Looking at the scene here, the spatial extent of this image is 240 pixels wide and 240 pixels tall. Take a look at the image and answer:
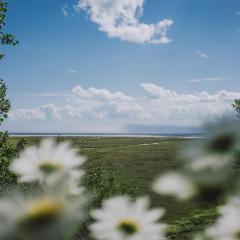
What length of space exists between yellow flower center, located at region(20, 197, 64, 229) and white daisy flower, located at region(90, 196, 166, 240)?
0.72 feet

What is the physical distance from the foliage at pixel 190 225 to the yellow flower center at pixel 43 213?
2086cm

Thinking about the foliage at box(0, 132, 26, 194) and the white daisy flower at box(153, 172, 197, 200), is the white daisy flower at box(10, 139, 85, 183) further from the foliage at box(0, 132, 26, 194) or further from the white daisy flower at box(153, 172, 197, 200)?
the foliage at box(0, 132, 26, 194)

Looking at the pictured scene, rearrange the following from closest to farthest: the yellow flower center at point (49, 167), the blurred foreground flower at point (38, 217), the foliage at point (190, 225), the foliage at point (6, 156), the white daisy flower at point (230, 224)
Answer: the blurred foreground flower at point (38, 217), the white daisy flower at point (230, 224), the yellow flower center at point (49, 167), the foliage at point (6, 156), the foliage at point (190, 225)

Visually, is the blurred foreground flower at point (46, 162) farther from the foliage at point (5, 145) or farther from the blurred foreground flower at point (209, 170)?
the foliage at point (5, 145)

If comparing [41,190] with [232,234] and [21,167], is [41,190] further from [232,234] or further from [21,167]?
[232,234]

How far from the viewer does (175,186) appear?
954 mm

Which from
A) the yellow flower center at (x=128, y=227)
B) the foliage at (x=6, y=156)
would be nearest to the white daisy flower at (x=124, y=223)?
the yellow flower center at (x=128, y=227)

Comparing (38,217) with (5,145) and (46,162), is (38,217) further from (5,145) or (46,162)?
(5,145)

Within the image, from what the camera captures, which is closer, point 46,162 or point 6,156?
point 46,162

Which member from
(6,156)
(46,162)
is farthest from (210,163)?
(6,156)

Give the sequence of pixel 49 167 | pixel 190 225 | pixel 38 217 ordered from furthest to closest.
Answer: pixel 190 225, pixel 49 167, pixel 38 217

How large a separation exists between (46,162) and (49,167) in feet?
0.08

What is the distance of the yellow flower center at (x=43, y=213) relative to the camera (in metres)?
0.92

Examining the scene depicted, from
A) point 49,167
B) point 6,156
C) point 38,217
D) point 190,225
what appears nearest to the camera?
point 38,217
